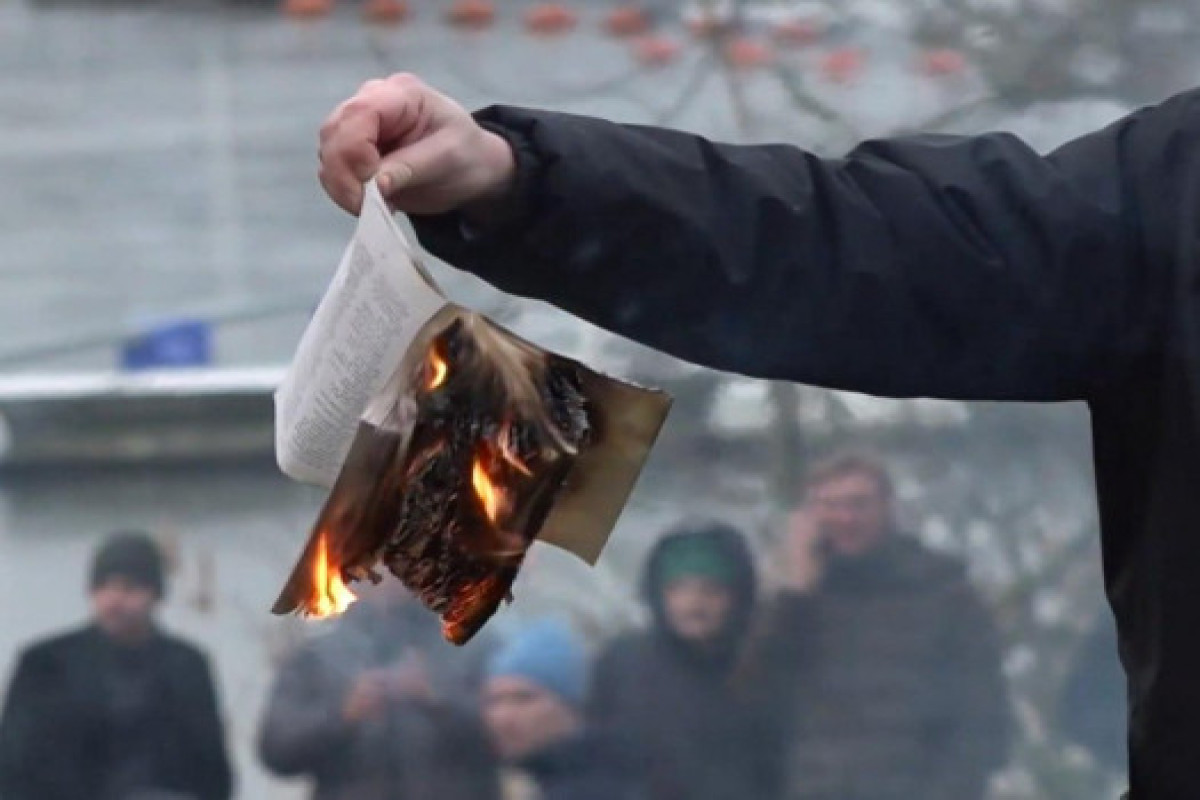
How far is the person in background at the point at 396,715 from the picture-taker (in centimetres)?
315

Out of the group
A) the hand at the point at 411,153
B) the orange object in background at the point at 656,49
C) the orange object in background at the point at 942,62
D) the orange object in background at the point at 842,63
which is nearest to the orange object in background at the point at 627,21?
the orange object in background at the point at 656,49

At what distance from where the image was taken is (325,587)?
1072 millimetres

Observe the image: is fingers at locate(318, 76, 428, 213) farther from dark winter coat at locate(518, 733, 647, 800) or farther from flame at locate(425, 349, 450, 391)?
dark winter coat at locate(518, 733, 647, 800)

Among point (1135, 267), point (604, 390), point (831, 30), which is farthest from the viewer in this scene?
point (831, 30)

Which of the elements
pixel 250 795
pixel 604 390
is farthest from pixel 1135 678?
pixel 250 795

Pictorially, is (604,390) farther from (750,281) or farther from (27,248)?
(27,248)

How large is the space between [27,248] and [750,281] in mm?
2034

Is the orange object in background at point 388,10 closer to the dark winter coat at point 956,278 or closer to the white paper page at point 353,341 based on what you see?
the dark winter coat at point 956,278

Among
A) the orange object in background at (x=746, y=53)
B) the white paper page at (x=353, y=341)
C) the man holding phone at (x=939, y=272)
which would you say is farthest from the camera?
the orange object in background at (x=746, y=53)

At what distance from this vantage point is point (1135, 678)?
4.05 feet

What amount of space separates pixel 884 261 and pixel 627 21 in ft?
6.16

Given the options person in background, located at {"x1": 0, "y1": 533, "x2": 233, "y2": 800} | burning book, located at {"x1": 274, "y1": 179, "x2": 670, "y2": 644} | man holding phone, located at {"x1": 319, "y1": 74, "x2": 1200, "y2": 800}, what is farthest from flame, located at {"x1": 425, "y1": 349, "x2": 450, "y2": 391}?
person in background, located at {"x1": 0, "y1": 533, "x2": 233, "y2": 800}

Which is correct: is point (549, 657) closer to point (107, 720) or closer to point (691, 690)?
point (691, 690)

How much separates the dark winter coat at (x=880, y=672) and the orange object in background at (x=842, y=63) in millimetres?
631
